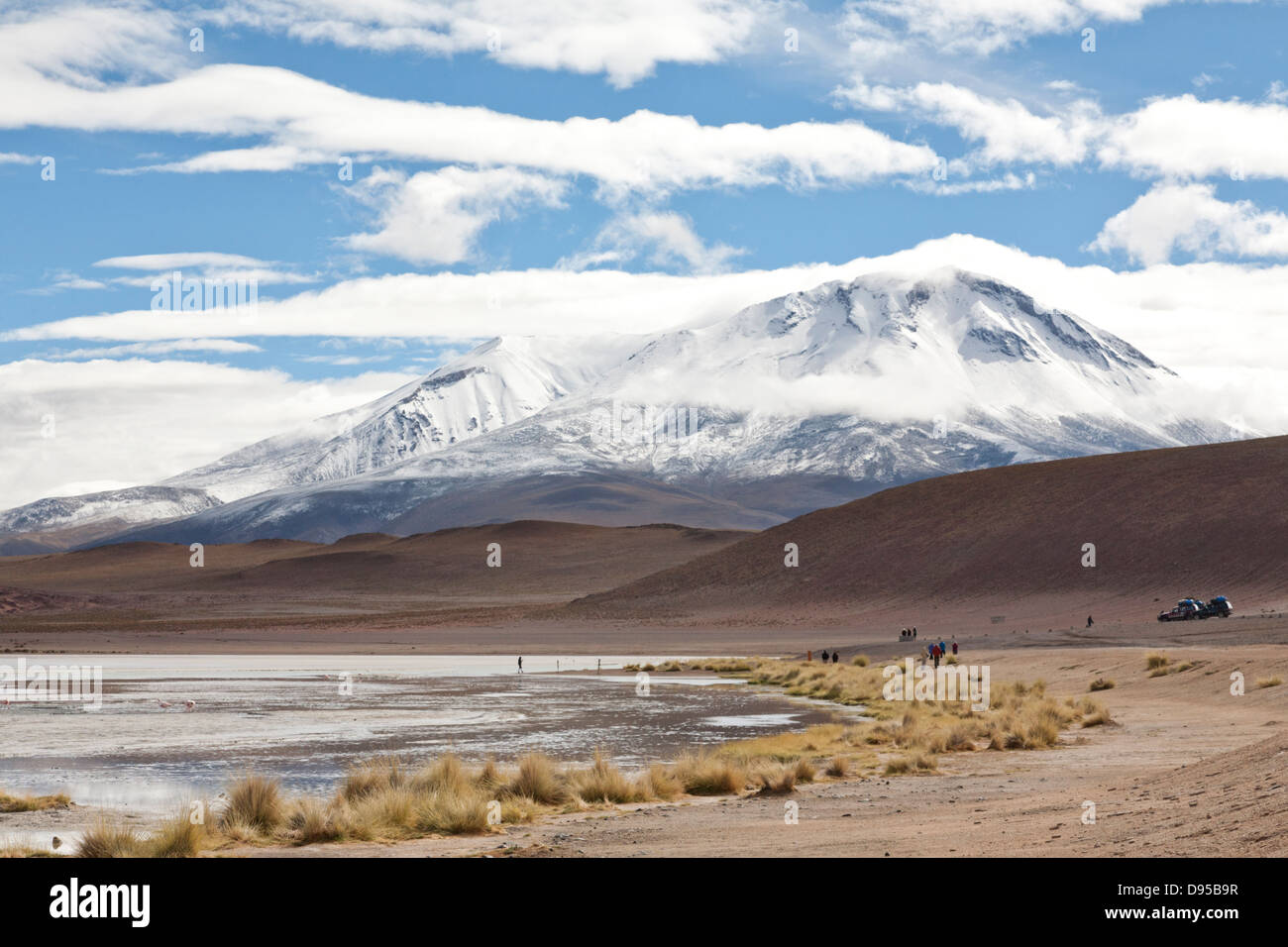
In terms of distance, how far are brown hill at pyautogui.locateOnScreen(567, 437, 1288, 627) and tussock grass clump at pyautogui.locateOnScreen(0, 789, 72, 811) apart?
233 feet

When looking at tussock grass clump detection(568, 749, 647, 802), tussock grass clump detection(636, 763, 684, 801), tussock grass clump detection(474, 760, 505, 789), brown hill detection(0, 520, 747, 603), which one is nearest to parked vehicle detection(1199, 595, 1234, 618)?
tussock grass clump detection(636, 763, 684, 801)

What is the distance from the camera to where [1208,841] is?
32.8ft

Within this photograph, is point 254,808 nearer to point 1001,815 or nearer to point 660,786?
point 660,786

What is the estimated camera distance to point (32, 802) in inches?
677

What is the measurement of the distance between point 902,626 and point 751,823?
241ft

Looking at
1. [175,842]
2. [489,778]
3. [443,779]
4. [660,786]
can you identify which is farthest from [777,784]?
[175,842]

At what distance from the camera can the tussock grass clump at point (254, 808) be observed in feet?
49.4

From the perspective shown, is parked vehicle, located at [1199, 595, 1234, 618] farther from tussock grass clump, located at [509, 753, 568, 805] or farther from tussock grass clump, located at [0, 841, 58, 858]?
Answer: tussock grass clump, located at [0, 841, 58, 858]

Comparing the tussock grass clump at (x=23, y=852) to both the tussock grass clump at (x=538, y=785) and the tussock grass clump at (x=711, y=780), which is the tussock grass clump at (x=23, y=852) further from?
the tussock grass clump at (x=711, y=780)

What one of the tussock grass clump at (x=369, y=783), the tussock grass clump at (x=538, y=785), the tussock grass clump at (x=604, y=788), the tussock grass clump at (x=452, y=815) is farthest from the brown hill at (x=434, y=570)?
the tussock grass clump at (x=452, y=815)

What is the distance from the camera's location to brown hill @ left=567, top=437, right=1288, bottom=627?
89250 mm

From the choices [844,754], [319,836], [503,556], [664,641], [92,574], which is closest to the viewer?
[319,836]

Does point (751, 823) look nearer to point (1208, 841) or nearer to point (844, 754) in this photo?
point (1208, 841)
